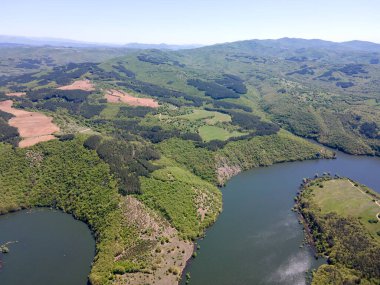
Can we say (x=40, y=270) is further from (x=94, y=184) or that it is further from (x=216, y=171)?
(x=216, y=171)

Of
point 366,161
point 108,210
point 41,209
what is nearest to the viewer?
point 108,210

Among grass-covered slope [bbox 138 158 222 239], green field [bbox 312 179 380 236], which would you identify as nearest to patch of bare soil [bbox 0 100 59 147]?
grass-covered slope [bbox 138 158 222 239]

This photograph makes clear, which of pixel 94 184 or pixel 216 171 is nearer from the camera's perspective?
pixel 94 184

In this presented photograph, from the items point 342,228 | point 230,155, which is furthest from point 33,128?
point 342,228

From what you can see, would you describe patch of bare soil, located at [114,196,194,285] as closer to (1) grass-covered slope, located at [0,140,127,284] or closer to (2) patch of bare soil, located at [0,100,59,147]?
(1) grass-covered slope, located at [0,140,127,284]

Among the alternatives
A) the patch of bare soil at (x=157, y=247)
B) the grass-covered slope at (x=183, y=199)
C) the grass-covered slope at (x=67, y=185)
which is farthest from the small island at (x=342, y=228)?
the grass-covered slope at (x=67, y=185)

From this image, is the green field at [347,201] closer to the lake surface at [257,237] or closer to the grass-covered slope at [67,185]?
the lake surface at [257,237]

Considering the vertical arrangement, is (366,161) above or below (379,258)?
below

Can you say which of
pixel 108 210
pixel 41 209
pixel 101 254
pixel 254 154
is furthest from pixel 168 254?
pixel 254 154
